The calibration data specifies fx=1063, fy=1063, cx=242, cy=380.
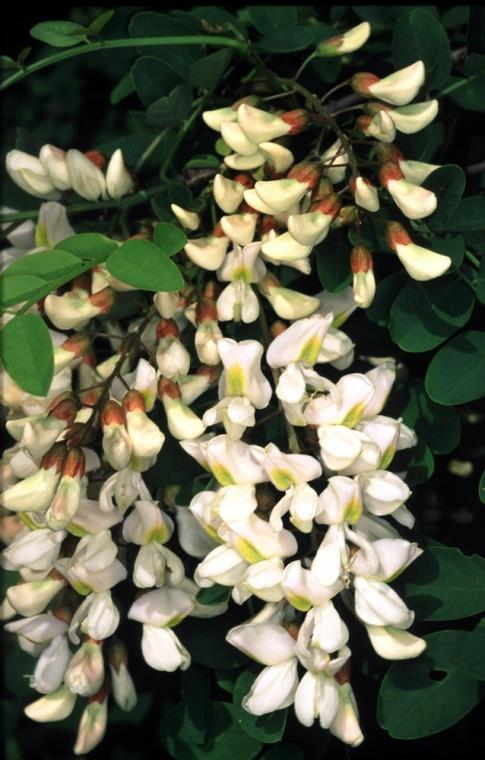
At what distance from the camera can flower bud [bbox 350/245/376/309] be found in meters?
0.81

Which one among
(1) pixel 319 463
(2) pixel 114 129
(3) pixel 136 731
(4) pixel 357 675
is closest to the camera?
(1) pixel 319 463

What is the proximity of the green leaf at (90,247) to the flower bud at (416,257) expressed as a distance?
0.70ft

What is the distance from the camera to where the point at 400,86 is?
809mm

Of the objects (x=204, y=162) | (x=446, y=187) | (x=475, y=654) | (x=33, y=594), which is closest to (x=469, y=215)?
(x=446, y=187)

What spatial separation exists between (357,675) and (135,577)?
0.25 metres

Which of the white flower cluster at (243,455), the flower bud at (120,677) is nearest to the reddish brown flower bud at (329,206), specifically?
the white flower cluster at (243,455)

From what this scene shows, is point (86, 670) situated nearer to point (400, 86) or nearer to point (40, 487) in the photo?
point (40, 487)

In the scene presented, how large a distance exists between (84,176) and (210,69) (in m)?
0.14

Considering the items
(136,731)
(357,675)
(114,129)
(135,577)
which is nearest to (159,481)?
(135,577)

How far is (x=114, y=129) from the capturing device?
5.26 feet

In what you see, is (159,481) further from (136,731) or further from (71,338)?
(136,731)

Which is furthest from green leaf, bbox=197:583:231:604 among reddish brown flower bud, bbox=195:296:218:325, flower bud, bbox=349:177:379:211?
flower bud, bbox=349:177:379:211

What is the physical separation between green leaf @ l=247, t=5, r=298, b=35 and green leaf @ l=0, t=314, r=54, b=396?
1.34ft

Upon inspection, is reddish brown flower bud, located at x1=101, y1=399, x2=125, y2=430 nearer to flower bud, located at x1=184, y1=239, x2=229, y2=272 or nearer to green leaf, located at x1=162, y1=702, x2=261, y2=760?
flower bud, located at x1=184, y1=239, x2=229, y2=272
